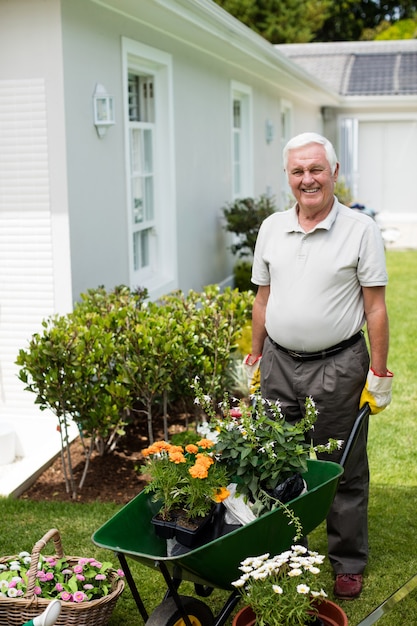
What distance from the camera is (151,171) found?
26.1ft

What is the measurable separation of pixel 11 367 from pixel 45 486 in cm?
118

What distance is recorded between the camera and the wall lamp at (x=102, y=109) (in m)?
6.08

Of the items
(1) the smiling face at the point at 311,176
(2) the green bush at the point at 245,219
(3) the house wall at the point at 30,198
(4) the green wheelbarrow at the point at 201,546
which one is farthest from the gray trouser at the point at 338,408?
(2) the green bush at the point at 245,219

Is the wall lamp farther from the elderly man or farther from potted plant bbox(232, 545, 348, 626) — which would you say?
potted plant bbox(232, 545, 348, 626)

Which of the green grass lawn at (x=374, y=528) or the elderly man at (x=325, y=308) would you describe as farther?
the green grass lawn at (x=374, y=528)

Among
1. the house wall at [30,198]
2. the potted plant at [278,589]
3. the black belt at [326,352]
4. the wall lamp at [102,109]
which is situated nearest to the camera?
the potted plant at [278,589]

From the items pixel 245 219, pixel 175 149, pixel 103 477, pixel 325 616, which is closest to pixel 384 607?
pixel 325 616

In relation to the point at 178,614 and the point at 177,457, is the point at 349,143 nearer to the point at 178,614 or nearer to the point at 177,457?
the point at 177,457

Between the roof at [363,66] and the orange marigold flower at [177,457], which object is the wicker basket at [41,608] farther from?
the roof at [363,66]

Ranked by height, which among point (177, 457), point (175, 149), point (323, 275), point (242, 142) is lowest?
point (177, 457)

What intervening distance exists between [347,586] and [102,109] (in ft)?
12.7

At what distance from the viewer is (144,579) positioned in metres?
3.88

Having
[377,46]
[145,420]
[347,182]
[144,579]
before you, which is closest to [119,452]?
[145,420]

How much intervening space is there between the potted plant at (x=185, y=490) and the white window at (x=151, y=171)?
166 inches
